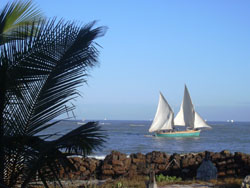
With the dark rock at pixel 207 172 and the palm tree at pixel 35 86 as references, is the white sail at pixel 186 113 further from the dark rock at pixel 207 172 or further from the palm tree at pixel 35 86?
the palm tree at pixel 35 86

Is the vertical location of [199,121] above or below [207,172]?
above

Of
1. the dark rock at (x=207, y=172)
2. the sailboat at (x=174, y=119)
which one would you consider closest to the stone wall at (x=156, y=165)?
the dark rock at (x=207, y=172)

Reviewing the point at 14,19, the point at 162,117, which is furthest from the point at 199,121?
the point at 14,19

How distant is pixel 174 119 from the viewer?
2697 inches

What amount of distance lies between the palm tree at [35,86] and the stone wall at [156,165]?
9.46 m

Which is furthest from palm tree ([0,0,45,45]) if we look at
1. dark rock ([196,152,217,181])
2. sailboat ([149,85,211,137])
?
sailboat ([149,85,211,137])

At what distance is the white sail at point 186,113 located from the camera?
67000 mm

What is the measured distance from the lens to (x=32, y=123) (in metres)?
3.85

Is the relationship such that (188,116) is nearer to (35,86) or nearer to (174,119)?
(174,119)

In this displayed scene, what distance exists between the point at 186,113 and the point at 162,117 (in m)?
4.56

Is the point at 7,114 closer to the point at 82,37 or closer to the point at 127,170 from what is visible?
the point at 82,37

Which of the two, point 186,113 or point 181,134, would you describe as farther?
point 181,134

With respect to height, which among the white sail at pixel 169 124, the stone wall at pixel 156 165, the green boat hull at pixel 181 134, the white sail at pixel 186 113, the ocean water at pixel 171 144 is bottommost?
the ocean water at pixel 171 144

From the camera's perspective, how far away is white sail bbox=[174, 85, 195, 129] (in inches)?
2638
